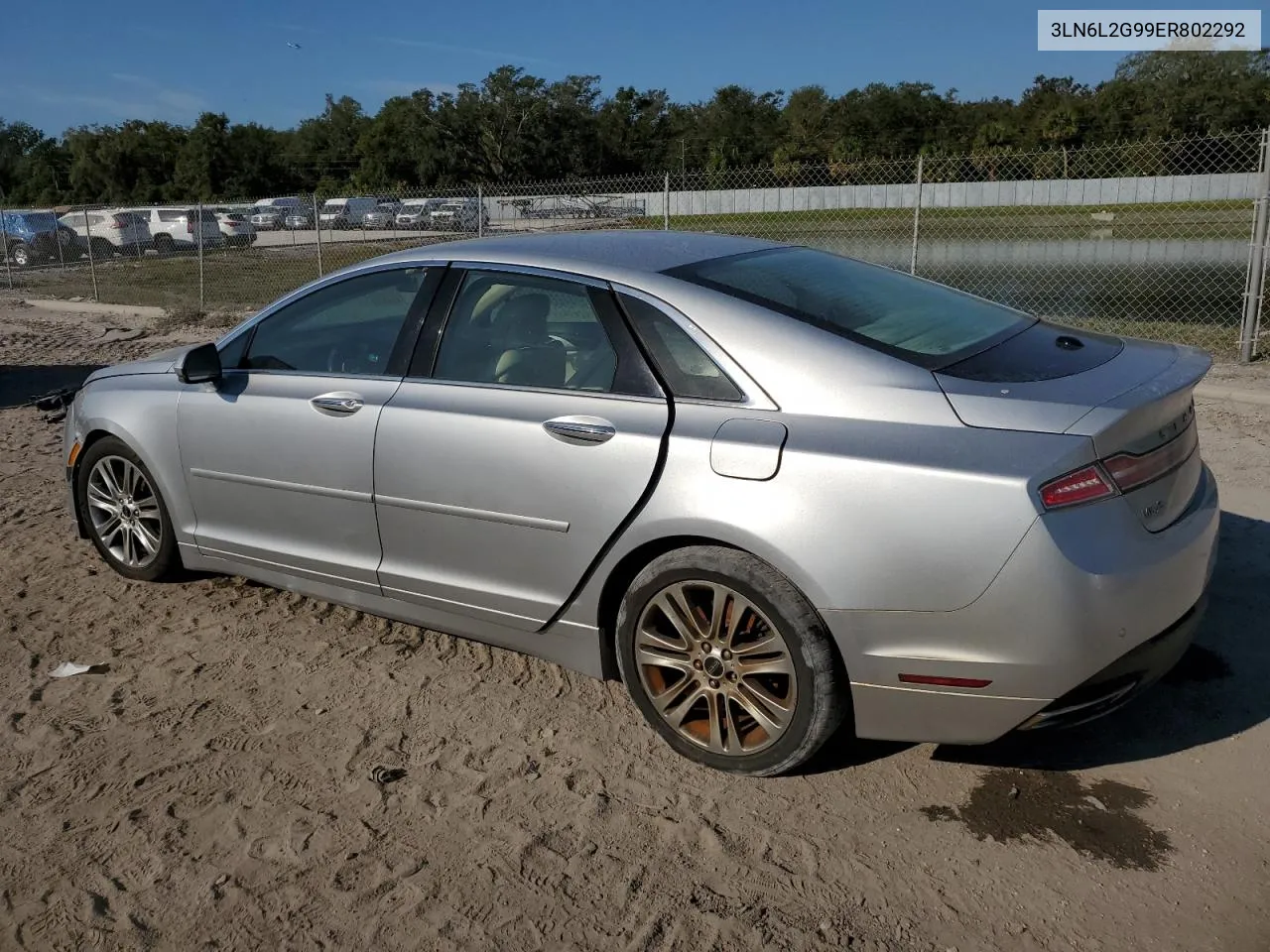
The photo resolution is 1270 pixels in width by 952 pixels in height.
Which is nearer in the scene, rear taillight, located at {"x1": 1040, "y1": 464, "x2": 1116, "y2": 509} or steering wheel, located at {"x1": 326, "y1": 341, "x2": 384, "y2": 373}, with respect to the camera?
rear taillight, located at {"x1": 1040, "y1": 464, "x2": 1116, "y2": 509}

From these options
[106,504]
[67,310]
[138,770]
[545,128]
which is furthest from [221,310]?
[545,128]

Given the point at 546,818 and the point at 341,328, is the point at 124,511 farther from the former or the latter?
the point at 546,818

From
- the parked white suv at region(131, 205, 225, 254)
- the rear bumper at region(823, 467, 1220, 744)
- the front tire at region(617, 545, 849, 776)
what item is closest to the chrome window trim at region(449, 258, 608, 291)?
the front tire at region(617, 545, 849, 776)

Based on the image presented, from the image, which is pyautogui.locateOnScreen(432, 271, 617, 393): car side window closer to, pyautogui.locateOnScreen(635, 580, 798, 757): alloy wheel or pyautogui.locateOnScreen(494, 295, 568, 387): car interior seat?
pyautogui.locateOnScreen(494, 295, 568, 387): car interior seat

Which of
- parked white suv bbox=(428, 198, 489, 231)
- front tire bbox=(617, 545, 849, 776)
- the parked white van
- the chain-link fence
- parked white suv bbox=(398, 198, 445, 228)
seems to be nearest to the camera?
front tire bbox=(617, 545, 849, 776)

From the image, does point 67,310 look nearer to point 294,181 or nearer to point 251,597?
point 251,597

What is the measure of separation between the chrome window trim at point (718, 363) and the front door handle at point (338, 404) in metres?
1.17

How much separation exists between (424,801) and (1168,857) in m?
2.06

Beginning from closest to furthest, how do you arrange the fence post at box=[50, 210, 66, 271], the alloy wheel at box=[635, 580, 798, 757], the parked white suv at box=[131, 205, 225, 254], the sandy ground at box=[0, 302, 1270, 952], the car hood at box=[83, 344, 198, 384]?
1. the sandy ground at box=[0, 302, 1270, 952]
2. the alloy wheel at box=[635, 580, 798, 757]
3. the car hood at box=[83, 344, 198, 384]
4. the fence post at box=[50, 210, 66, 271]
5. the parked white suv at box=[131, 205, 225, 254]

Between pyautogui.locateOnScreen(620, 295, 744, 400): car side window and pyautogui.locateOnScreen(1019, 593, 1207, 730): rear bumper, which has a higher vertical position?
pyautogui.locateOnScreen(620, 295, 744, 400): car side window

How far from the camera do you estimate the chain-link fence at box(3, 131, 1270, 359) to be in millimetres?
14648

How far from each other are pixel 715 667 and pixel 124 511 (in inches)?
122

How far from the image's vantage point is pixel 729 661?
10.5ft

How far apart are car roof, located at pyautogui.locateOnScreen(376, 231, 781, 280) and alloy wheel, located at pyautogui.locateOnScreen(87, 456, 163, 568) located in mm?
1660
